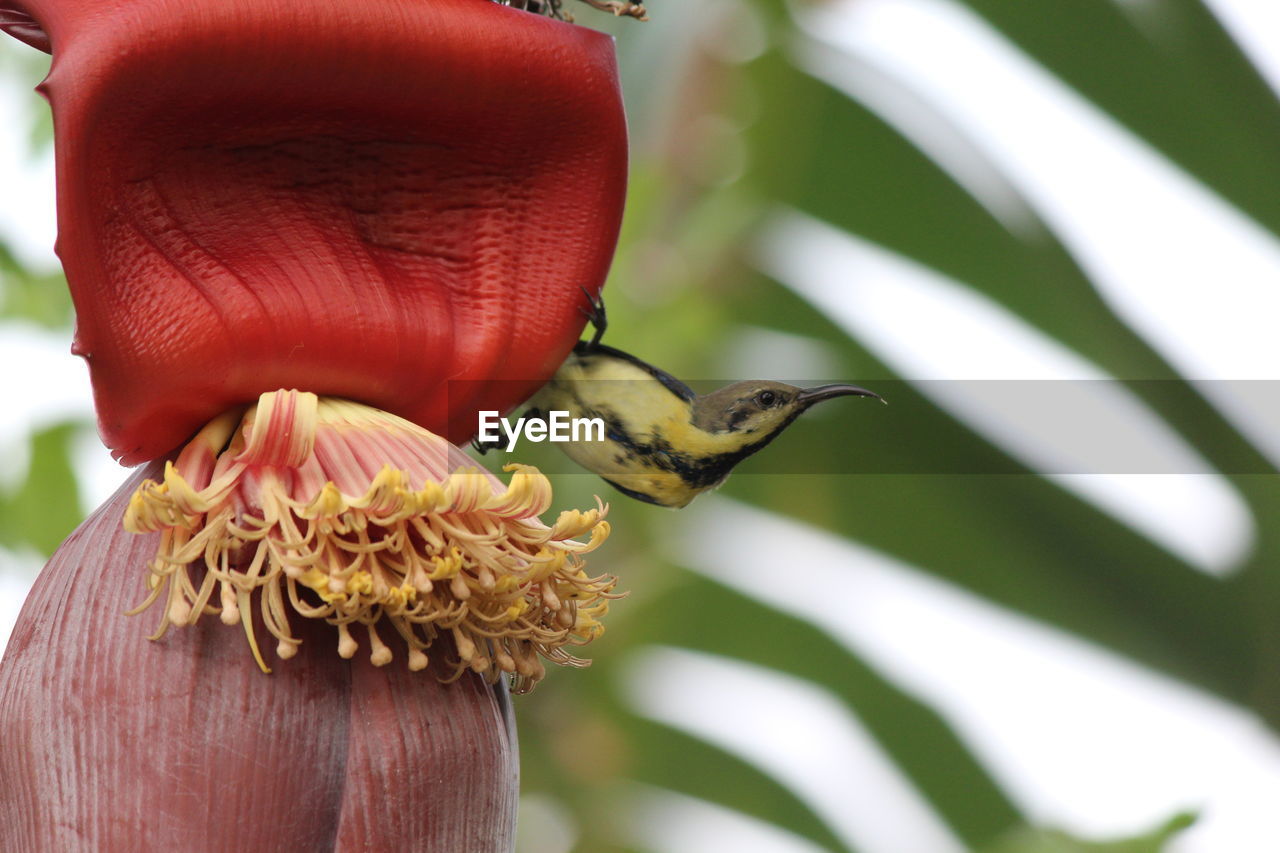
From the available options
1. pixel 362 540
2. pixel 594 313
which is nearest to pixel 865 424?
pixel 594 313

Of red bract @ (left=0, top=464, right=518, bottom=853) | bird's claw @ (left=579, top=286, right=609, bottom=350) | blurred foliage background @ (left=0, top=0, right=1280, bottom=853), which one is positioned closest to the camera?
red bract @ (left=0, top=464, right=518, bottom=853)

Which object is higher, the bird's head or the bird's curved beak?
the bird's curved beak

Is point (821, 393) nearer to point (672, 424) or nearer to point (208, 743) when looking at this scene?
point (672, 424)

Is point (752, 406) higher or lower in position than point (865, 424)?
lower

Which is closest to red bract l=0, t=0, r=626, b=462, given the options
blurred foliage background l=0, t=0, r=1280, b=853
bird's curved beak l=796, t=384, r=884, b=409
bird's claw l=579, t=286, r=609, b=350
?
bird's claw l=579, t=286, r=609, b=350

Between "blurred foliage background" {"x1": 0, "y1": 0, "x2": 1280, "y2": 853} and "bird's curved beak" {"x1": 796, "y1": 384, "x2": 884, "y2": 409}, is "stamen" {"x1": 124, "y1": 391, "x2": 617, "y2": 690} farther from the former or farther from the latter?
"blurred foliage background" {"x1": 0, "y1": 0, "x2": 1280, "y2": 853}

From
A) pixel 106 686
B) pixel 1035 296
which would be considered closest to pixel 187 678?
pixel 106 686

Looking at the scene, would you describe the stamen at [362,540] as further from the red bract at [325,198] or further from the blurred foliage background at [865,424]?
the blurred foliage background at [865,424]
